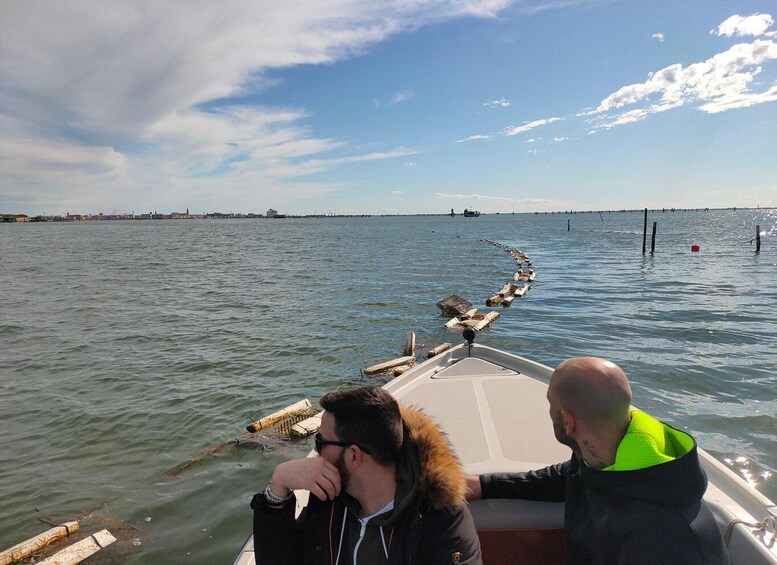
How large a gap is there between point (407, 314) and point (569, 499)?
61.5ft

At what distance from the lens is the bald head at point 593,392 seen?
241 centimetres

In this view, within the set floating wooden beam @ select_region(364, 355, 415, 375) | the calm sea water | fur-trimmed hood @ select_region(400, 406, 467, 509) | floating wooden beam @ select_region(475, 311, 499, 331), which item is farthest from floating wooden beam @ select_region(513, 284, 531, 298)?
fur-trimmed hood @ select_region(400, 406, 467, 509)

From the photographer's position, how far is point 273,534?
2.53 metres

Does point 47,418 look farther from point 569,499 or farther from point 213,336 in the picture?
point 569,499

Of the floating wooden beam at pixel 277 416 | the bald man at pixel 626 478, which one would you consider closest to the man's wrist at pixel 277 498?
the bald man at pixel 626 478

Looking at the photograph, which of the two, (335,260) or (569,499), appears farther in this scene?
(335,260)

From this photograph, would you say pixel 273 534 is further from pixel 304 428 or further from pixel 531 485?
pixel 304 428

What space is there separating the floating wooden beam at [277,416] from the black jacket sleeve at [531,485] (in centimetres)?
695

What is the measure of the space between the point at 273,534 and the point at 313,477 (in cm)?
51

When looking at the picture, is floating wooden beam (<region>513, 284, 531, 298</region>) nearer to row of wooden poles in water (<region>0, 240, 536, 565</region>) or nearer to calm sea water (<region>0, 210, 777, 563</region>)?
calm sea water (<region>0, 210, 777, 563</region>)

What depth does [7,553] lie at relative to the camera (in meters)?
5.95

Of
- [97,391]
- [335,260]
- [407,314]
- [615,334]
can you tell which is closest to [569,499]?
[97,391]

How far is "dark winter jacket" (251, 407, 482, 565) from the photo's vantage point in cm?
241

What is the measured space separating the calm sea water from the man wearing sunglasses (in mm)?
4687
